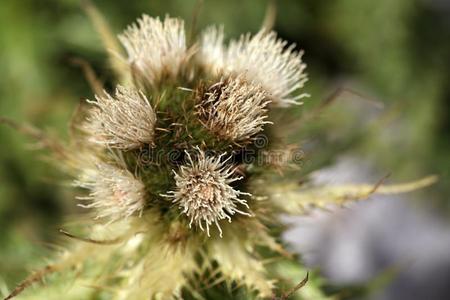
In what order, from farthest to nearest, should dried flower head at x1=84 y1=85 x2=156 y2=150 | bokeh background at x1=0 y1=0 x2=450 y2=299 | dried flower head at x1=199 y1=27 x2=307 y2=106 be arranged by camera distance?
bokeh background at x1=0 y1=0 x2=450 y2=299 < dried flower head at x1=199 y1=27 x2=307 y2=106 < dried flower head at x1=84 y1=85 x2=156 y2=150

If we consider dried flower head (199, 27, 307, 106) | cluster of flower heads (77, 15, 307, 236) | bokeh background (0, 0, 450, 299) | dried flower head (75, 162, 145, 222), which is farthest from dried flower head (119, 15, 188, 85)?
bokeh background (0, 0, 450, 299)

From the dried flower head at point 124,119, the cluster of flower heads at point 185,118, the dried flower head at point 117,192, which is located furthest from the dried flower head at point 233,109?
the dried flower head at point 117,192

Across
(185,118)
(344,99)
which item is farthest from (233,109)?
(344,99)

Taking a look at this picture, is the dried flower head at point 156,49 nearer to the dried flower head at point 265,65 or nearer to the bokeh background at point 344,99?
the dried flower head at point 265,65

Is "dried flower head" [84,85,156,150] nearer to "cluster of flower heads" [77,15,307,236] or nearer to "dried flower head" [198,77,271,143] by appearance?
"cluster of flower heads" [77,15,307,236]

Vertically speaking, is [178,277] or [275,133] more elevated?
[275,133]

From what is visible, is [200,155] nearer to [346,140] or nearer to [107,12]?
[346,140]

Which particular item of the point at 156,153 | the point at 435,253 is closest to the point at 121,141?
the point at 156,153
